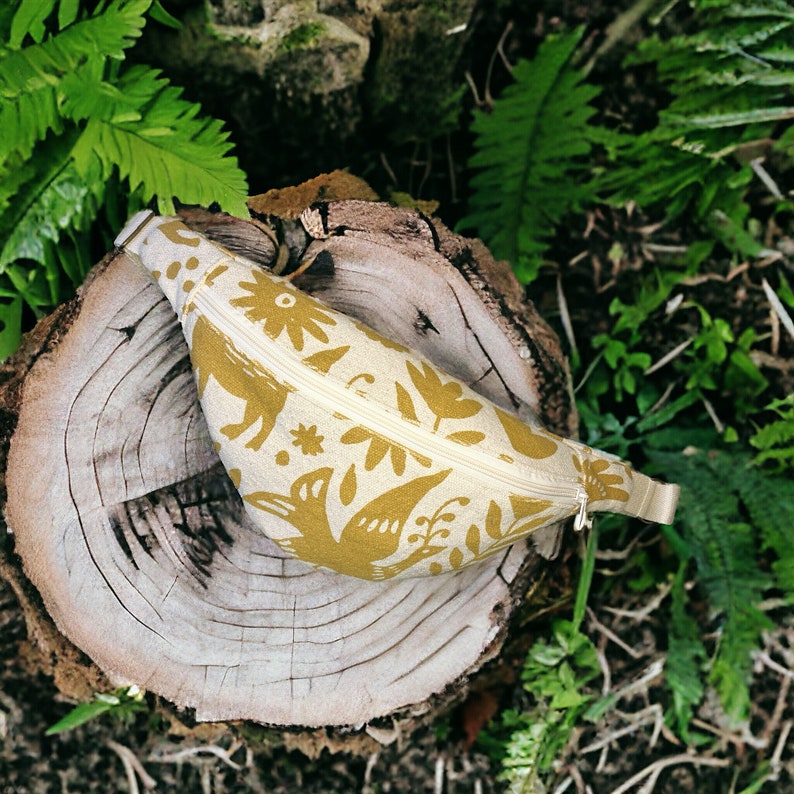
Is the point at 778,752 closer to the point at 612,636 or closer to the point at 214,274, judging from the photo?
the point at 612,636

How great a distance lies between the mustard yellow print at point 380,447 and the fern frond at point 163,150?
1.53 feet

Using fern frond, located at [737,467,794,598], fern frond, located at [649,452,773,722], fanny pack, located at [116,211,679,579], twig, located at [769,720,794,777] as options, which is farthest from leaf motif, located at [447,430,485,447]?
twig, located at [769,720,794,777]

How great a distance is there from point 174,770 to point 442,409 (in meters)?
1.50

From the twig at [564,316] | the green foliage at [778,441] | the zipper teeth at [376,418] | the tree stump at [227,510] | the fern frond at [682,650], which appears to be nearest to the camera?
the zipper teeth at [376,418]

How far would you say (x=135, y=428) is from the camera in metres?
1.26

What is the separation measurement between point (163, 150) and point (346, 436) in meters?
0.68

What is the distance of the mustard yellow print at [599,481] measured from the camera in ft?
3.86

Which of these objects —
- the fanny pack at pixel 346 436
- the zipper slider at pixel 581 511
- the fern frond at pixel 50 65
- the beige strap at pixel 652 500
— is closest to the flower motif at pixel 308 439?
the fanny pack at pixel 346 436

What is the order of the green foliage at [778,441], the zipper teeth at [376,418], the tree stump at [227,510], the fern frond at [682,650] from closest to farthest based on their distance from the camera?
the zipper teeth at [376,418]
the tree stump at [227,510]
the green foliage at [778,441]
the fern frond at [682,650]

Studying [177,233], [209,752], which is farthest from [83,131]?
[209,752]

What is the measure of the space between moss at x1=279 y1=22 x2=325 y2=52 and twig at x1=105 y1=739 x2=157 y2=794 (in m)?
1.98

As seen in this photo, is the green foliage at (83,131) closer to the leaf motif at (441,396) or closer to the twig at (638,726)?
the leaf motif at (441,396)

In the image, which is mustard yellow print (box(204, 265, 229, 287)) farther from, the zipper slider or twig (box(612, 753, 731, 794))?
twig (box(612, 753, 731, 794))

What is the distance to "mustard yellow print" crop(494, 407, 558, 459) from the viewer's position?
114 cm
